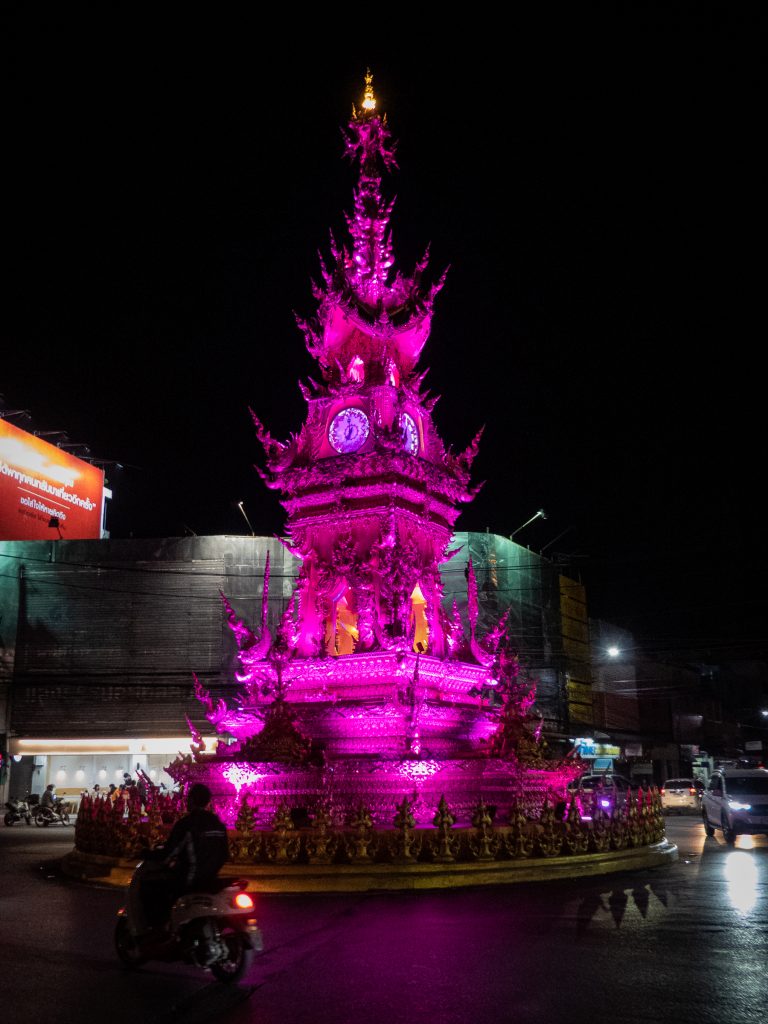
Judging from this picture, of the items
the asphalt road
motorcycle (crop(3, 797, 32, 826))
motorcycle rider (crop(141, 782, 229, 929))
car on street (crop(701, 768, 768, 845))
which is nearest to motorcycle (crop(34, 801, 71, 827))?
motorcycle (crop(3, 797, 32, 826))

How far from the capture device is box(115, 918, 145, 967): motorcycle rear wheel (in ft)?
26.6

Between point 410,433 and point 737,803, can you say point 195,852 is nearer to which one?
point 410,433

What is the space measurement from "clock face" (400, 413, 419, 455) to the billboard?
1216 inches

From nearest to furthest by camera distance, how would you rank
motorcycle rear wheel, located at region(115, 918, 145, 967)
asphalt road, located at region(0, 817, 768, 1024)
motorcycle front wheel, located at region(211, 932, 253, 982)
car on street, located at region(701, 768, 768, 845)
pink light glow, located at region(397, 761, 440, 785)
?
asphalt road, located at region(0, 817, 768, 1024) < motorcycle front wheel, located at region(211, 932, 253, 982) < motorcycle rear wheel, located at region(115, 918, 145, 967) < pink light glow, located at region(397, 761, 440, 785) < car on street, located at region(701, 768, 768, 845)

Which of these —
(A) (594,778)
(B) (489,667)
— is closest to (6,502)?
(A) (594,778)

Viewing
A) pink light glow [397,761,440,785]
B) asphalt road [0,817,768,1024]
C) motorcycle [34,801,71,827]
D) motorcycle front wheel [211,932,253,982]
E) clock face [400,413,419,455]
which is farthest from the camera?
motorcycle [34,801,71,827]

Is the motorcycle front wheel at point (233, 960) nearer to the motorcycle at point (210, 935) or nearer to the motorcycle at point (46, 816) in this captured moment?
the motorcycle at point (210, 935)

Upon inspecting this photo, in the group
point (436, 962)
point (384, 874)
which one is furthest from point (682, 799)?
point (436, 962)

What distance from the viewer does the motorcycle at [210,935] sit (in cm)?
768

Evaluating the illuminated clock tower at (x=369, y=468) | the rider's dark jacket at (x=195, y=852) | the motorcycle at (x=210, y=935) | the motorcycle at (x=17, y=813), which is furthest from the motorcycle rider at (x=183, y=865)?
the motorcycle at (x=17, y=813)

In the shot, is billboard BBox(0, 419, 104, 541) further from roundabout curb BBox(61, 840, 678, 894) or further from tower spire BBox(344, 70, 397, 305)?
roundabout curb BBox(61, 840, 678, 894)

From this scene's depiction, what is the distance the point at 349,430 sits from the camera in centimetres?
1908

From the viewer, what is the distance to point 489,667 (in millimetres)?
18328

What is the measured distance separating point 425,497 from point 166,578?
86.4 feet
